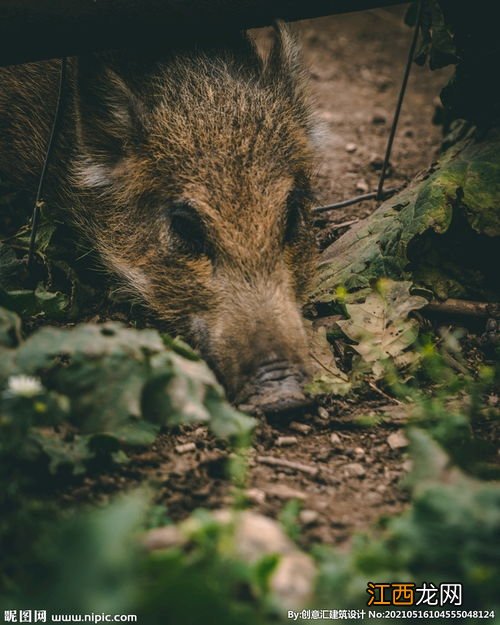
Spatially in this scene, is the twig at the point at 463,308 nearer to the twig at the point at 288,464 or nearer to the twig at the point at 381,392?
the twig at the point at 381,392

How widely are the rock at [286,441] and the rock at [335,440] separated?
14 cm

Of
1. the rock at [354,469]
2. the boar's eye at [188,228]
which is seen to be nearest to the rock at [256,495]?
the rock at [354,469]

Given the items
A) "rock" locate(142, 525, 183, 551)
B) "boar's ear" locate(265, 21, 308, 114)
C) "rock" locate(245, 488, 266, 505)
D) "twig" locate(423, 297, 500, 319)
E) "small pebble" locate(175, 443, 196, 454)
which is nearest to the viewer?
"rock" locate(142, 525, 183, 551)

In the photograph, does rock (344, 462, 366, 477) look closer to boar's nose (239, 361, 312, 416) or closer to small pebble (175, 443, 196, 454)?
boar's nose (239, 361, 312, 416)

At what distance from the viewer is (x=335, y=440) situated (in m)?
2.68

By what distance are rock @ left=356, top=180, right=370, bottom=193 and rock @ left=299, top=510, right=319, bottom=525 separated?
10.8 ft

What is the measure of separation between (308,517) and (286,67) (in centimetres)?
244

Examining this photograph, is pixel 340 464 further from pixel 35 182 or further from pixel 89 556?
pixel 35 182

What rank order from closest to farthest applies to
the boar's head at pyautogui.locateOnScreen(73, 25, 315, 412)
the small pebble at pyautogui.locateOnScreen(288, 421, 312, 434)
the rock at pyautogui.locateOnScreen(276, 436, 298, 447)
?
the rock at pyautogui.locateOnScreen(276, 436, 298, 447) → the small pebble at pyautogui.locateOnScreen(288, 421, 312, 434) → the boar's head at pyautogui.locateOnScreen(73, 25, 315, 412)

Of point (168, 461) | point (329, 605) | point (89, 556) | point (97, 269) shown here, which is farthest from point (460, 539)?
point (97, 269)

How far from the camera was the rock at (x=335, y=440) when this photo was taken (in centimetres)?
265

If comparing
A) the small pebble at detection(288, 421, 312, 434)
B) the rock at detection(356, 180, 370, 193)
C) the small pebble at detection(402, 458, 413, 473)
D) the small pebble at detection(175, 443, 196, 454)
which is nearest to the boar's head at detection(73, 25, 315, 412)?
the small pebble at detection(288, 421, 312, 434)

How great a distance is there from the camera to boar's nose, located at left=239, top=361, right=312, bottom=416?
2684mm

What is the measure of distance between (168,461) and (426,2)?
9.53ft
